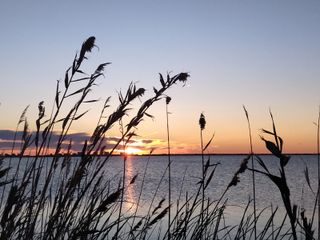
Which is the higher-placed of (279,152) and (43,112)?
(43,112)

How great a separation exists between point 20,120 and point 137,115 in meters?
1.71

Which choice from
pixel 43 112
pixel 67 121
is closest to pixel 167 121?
pixel 43 112

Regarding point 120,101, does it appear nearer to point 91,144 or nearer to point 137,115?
point 137,115

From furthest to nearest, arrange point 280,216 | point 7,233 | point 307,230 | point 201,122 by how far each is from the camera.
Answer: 1. point 280,216
2. point 201,122
3. point 7,233
4. point 307,230

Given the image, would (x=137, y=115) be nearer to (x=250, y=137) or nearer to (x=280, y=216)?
(x=250, y=137)

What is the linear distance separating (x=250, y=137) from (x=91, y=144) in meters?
1.10

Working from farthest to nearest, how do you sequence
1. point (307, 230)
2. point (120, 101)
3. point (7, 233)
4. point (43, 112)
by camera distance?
point (43, 112), point (7, 233), point (120, 101), point (307, 230)

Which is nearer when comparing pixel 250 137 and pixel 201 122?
pixel 250 137

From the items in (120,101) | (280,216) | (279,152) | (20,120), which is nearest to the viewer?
(279,152)

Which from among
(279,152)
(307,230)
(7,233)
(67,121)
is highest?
(67,121)

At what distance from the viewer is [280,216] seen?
23.7m

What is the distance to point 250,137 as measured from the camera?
282cm

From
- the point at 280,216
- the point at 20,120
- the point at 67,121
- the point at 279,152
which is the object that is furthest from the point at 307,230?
the point at 280,216

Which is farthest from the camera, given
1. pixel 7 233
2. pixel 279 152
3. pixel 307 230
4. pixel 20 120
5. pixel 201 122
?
pixel 20 120
